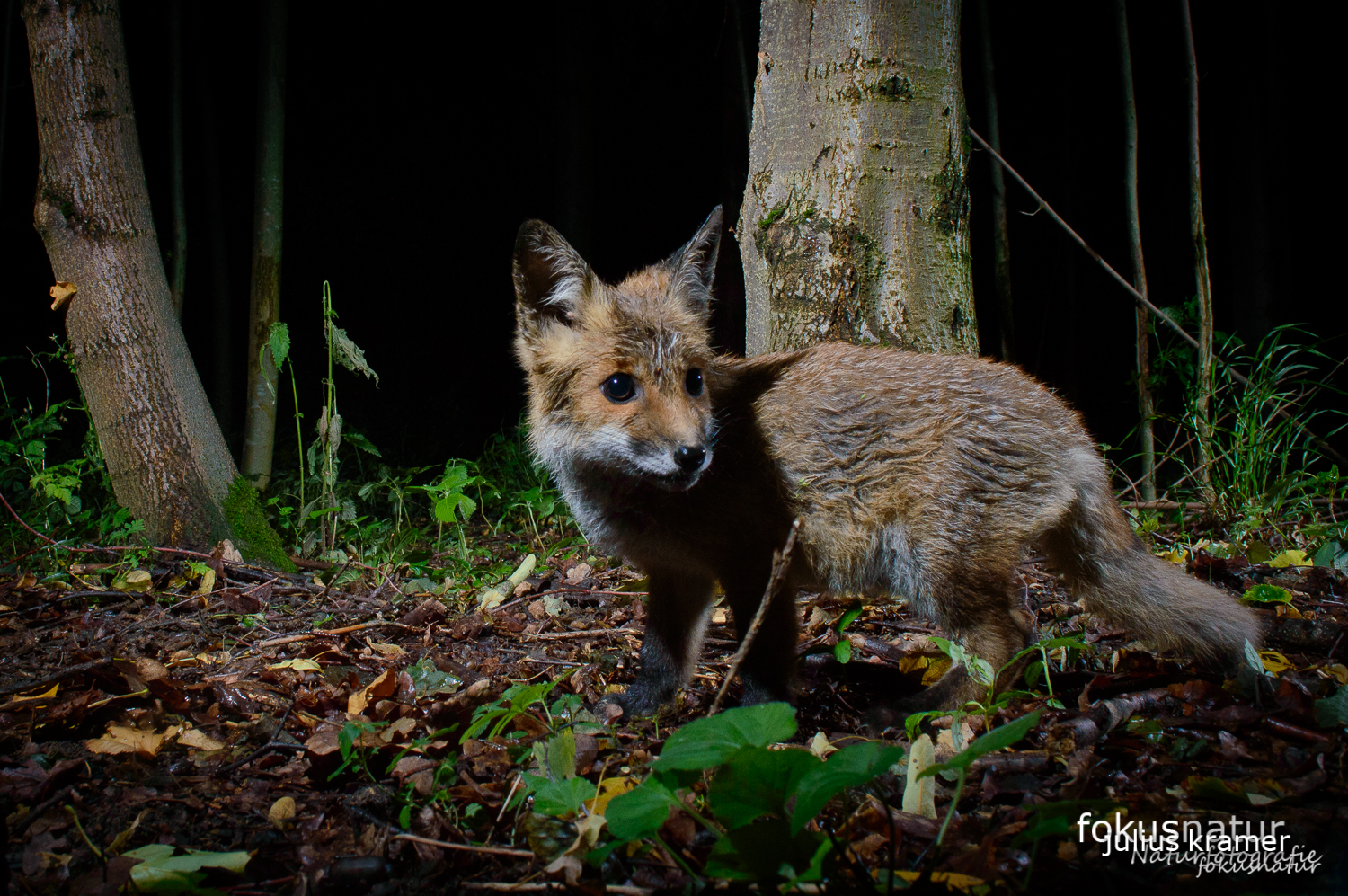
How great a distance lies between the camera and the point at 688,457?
2430 mm

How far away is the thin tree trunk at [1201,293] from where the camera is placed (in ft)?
13.4

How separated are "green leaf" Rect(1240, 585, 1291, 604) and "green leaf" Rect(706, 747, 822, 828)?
253 cm

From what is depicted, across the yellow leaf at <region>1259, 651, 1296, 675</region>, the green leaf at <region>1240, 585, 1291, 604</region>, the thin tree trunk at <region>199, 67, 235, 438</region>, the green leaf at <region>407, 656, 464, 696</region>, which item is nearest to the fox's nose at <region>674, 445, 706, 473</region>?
the green leaf at <region>407, 656, 464, 696</region>

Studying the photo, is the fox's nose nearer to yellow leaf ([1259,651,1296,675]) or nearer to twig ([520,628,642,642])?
twig ([520,628,642,642])

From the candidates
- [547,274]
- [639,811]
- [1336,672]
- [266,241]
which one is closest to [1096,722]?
[1336,672]

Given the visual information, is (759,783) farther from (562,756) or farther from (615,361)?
(615,361)

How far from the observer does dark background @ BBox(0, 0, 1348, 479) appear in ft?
24.0

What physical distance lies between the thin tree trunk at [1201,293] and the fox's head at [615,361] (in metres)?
2.96

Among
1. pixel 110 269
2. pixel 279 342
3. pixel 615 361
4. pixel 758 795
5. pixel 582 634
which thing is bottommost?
pixel 582 634

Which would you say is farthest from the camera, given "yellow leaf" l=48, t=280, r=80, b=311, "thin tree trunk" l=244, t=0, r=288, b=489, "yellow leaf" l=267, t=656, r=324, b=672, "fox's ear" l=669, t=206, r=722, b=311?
"thin tree trunk" l=244, t=0, r=288, b=489

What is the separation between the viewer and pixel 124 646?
2.84 m

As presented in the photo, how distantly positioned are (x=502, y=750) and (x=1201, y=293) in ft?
14.7

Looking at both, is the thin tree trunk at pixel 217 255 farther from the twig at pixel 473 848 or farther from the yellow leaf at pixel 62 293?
the twig at pixel 473 848

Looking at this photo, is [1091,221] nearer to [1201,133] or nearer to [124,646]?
[1201,133]
